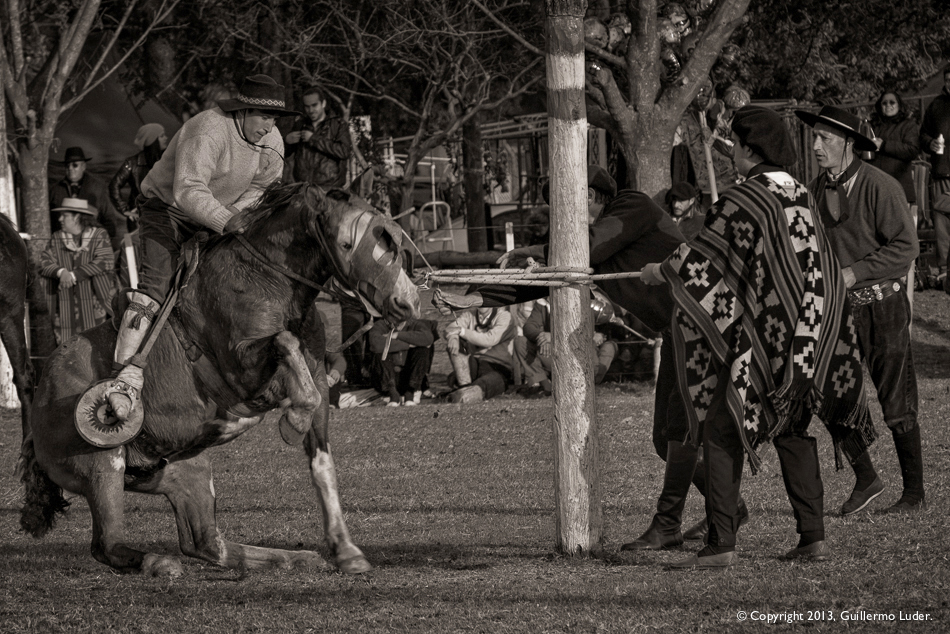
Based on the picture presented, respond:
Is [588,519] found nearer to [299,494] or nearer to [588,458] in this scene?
[588,458]

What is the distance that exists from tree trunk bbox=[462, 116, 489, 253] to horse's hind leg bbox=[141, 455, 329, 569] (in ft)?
47.7

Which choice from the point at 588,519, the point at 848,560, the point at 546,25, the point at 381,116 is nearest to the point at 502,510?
the point at 588,519

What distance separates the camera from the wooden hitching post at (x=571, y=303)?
6910mm

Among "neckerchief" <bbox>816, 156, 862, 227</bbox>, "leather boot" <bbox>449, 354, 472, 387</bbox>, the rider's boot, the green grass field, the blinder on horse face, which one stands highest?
"neckerchief" <bbox>816, 156, 862, 227</bbox>

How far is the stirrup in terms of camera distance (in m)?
6.64

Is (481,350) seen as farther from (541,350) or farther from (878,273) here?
(878,273)

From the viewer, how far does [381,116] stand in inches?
992

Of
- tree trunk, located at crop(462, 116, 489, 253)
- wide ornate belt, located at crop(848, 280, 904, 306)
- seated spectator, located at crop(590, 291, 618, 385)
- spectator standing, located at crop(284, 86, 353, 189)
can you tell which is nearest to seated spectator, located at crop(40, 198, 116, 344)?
spectator standing, located at crop(284, 86, 353, 189)

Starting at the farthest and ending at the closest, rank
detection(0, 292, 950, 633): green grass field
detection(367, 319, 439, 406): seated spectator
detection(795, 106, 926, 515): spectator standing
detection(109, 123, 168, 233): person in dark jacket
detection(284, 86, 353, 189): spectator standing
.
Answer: detection(109, 123, 168, 233): person in dark jacket
detection(367, 319, 439, 406): seated spectator
detection(284, 86, 353, 189): spectator standing
detection(795, 106, 926, 515): spectator standing
detection(0, 292, 950, 633): green grass field

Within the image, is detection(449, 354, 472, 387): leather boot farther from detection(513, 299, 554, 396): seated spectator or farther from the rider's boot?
the rider's boot

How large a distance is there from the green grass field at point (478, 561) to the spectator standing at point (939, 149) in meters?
4.57

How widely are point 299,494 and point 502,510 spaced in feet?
5.71

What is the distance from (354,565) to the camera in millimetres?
6695

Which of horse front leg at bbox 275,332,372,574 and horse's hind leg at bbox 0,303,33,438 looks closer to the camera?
horse front leg at bbox 275,332,372,574
